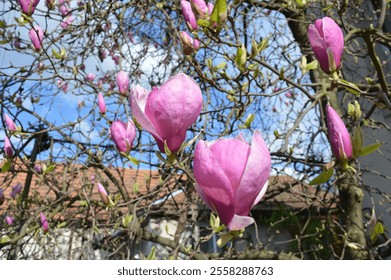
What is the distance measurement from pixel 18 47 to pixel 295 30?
2370 millimetres

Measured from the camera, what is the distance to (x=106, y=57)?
10.7 ft

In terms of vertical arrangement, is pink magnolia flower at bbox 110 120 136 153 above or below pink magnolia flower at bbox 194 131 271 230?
above

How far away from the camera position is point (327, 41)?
97 cm

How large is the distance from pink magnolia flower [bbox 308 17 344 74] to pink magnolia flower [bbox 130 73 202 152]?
39 centimetres

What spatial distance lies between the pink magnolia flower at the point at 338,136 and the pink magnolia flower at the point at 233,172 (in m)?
0.29

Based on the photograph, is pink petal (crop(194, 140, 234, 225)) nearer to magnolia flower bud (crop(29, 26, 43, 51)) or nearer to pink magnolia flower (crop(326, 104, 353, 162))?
pink magnolia flower (crop(326, 104, 353, 162))

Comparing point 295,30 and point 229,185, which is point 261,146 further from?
point 295,30

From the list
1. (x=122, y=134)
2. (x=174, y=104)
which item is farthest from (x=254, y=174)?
(x=122, y=134)

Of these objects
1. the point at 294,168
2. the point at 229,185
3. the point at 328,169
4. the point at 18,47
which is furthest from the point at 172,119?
the point at 294,168

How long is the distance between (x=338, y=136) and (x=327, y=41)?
0.23 m

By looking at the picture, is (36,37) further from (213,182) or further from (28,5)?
(213,182)

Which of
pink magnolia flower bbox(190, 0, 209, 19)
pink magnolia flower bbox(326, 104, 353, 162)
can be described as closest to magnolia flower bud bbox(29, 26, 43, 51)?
pink magnolia flower bbox(190, 0, 209, 19)

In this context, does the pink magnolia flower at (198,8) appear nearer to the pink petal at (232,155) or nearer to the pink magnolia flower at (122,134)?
the pink magnolia flower at (122,134)

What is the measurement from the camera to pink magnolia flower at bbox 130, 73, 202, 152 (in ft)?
2.33
